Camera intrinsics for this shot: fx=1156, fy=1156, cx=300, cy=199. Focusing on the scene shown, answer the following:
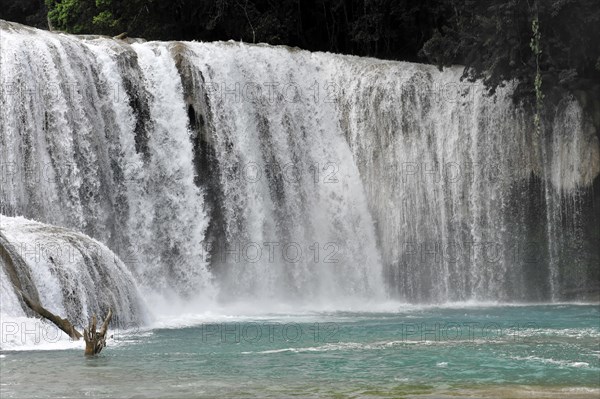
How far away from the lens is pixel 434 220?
27906mm

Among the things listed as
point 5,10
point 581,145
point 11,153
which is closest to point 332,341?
point 11,153

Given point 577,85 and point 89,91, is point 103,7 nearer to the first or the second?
point 89,91

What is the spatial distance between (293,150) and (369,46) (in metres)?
7.52

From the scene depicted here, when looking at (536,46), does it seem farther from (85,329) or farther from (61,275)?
(85,329)

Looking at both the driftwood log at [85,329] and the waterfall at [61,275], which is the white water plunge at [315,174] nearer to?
the waterfall at [61,275]

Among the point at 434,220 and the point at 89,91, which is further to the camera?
the point at 434,220

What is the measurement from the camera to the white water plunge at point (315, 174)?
24.8m

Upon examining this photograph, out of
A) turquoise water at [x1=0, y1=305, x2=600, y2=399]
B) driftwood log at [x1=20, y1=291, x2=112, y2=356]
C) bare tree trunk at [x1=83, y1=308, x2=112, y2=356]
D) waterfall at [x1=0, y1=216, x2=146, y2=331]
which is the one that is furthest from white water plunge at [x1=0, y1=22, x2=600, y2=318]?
bare tree trunk at [x1=83, y1=308, x2=112, y2=356]

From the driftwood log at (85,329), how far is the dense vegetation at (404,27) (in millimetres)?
13417

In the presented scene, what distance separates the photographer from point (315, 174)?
90.9 ft

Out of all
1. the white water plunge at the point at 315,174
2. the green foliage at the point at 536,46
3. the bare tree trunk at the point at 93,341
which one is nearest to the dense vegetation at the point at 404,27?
the green foliage at the point at 536,46

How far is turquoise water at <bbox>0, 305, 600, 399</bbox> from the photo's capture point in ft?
43.7

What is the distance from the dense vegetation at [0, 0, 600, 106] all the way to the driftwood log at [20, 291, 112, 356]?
44.0 ft

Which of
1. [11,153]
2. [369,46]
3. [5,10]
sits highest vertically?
[5,10]
